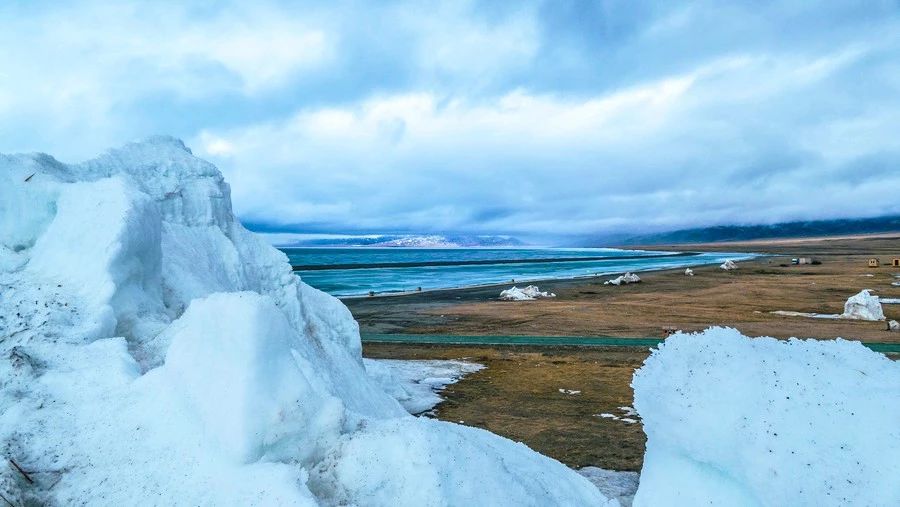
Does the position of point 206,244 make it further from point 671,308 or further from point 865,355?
point 671,308

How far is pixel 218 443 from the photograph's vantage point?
14.7 feet

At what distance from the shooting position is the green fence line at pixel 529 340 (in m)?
20.6

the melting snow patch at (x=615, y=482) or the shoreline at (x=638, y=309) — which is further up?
the melting snow patch at (x=615, y=482)

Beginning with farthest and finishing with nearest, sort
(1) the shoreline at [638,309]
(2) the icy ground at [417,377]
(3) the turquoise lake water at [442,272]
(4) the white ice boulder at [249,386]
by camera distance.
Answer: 1. (3) the turquoise lake water at [442,272]
2. (1) the shoreline at [638,309]
3. (2) the icy ground at [417,377]
4. (4) the white ice boulder at [249,386]

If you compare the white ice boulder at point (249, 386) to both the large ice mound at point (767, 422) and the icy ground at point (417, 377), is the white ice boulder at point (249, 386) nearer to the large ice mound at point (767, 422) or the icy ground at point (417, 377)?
the large ice mound at point (767, 422)

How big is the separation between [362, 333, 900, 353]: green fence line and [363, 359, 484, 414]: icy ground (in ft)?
14.7

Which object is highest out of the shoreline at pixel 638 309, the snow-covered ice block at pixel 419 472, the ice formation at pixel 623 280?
the snow-covered ice block at pixel 419 472

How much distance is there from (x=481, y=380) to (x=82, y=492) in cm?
1156

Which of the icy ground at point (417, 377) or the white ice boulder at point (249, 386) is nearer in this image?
the white ice boulder at point (249, 386)

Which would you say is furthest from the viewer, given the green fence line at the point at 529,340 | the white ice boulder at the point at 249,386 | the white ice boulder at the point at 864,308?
the white ice boulder at the point at 864,308

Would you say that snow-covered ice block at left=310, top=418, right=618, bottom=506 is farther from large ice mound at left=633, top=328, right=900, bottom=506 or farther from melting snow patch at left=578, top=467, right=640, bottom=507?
melting snow patch at left=578, top=467, right=640, bottom=507

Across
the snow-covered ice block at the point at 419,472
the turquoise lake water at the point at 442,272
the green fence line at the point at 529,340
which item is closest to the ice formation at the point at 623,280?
the turquoise lake water at the point at 442,272

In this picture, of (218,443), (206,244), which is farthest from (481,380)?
(218,443)

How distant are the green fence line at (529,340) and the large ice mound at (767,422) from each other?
14.8m
